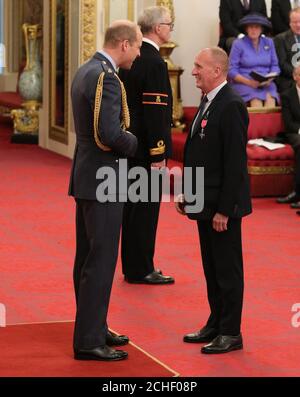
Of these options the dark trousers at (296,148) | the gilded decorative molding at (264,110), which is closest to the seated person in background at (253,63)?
the gilded decorative molding at (264,110)

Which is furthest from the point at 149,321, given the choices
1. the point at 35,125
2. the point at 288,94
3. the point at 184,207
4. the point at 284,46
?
the point at 35,125

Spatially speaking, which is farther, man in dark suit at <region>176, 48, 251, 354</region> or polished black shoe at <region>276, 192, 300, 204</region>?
polished black shoe at <region>276, 192, 300, 204</region>

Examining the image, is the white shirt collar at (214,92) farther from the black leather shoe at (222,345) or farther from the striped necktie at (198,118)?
the black leather shoe at (222,345)

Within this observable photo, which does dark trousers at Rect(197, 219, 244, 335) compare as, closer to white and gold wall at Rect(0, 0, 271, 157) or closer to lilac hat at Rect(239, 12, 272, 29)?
lilac hat at Rect(239, 12, 272, 29)

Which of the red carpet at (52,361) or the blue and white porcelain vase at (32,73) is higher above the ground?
the blue and white porcelain vase at (32,73)

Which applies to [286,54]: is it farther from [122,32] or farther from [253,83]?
[122,32]

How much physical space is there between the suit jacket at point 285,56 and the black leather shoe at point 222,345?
6.83 metres

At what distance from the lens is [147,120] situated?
714cm

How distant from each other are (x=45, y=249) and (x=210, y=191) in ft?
9.86

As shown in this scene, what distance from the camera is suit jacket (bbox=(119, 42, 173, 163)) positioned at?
281 inches

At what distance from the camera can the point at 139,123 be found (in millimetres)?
7215

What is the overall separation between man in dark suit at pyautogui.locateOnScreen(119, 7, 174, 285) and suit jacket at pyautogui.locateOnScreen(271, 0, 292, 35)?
601 centimetres

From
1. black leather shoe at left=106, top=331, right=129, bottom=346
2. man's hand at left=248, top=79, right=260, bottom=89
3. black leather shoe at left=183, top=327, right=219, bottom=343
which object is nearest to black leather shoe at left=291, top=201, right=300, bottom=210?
man's hand at left=248, top=79, right=260, bottom=89

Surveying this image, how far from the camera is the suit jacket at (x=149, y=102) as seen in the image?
23.4 feet
